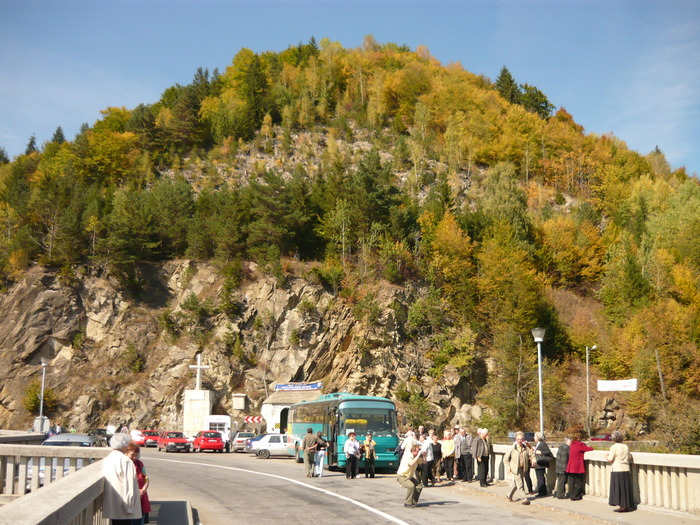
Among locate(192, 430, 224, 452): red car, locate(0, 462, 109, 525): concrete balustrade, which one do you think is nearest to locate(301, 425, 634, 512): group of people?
locate(0, 462, 109, 525): concrete balustrade

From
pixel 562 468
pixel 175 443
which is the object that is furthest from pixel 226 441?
pixel 562 468

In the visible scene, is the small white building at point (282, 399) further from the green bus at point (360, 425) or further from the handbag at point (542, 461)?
the handbag at point (542, 461)

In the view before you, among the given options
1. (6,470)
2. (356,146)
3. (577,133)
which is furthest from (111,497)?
(577,133)

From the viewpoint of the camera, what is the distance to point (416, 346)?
203ft

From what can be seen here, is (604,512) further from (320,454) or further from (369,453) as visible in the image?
(320,454)

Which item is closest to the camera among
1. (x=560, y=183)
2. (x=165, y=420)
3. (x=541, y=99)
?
(x=165, y=420)

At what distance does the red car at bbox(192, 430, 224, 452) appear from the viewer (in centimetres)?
4431

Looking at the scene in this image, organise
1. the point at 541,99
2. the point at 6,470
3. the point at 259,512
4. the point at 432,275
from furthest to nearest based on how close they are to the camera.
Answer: the point at 541,99 → the point at 432,275 → the point at 259,512 → the point at 6,470

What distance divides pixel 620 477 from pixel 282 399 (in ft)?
128

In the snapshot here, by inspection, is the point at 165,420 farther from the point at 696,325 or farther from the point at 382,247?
the point at 696,325

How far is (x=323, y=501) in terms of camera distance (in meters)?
16.6

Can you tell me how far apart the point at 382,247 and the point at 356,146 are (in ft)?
130

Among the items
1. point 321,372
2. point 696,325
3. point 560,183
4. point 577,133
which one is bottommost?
point 321,372

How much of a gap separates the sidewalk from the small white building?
109ft
